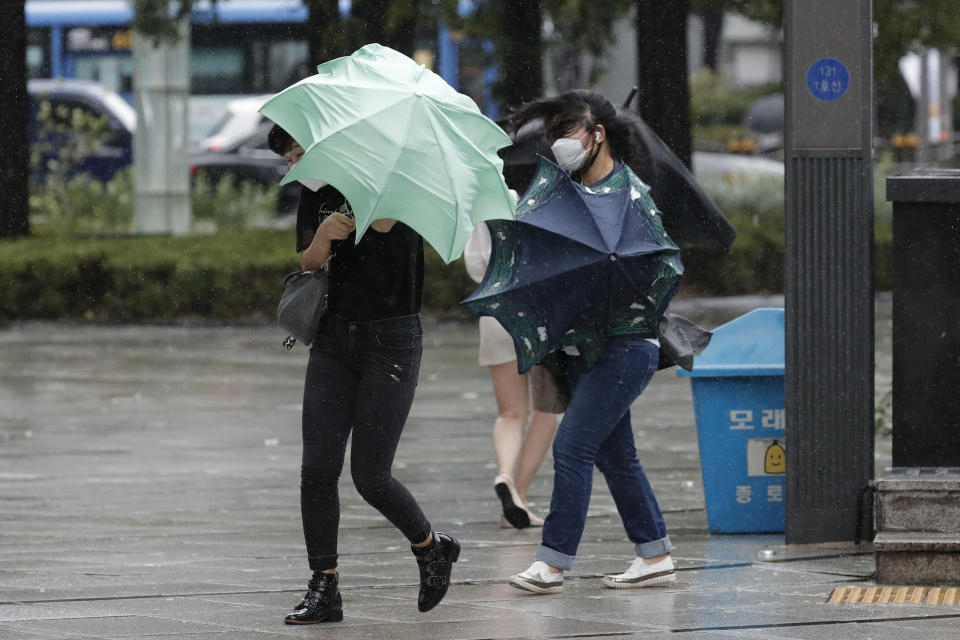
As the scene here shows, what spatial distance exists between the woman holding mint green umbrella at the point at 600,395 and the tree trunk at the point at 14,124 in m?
17.1

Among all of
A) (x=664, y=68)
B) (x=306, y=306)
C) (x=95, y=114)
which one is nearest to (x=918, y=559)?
(x=306, y=306)

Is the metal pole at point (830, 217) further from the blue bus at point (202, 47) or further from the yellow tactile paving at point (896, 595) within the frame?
the blue bus at point (202, 47)

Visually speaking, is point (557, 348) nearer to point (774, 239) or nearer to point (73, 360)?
point (73, 360)

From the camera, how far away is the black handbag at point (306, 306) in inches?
233

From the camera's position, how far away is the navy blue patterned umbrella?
6.37 meters

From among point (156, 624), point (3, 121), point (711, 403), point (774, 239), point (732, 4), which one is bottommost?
point (156, 624)

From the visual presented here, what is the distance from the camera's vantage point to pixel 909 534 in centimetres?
668

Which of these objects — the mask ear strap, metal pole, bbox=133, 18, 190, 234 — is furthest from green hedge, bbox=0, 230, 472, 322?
the mask ear strap

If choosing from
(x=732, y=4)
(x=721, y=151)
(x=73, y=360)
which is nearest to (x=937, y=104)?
(x=721, y=151)

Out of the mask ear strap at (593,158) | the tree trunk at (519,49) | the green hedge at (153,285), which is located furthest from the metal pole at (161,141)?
the mask ear strap at (593,158)

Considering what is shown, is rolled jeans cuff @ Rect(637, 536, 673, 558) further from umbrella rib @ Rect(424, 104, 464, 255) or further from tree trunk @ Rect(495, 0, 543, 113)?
tree trunk @ Rect(495, 0, 543, 113)

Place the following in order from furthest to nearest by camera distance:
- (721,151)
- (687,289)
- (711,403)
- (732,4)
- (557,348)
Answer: (721,151)
(732,4)
(687,289)
(711,403)
(557,348)

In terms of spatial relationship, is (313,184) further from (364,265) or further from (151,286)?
(151,286)

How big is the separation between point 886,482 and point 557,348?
4.40 ft
